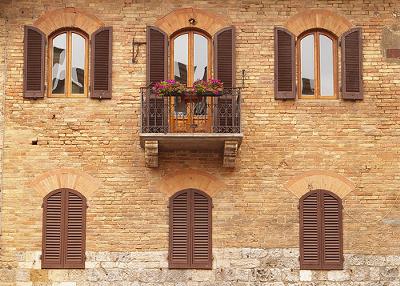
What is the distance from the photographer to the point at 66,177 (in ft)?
56.9

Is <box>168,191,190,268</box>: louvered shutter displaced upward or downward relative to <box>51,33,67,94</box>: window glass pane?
downward

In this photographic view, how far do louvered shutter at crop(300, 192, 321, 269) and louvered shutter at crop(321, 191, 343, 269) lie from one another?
122 mm

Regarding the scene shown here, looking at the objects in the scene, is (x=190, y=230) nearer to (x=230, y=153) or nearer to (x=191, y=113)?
(x=230, y=153)

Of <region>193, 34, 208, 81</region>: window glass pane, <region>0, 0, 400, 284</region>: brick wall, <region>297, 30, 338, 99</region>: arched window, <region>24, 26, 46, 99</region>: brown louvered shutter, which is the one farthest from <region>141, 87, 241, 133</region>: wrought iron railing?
<region>24, 26, 46, 99</region>: brown louvered shutter

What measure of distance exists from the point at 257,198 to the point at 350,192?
1.91 m

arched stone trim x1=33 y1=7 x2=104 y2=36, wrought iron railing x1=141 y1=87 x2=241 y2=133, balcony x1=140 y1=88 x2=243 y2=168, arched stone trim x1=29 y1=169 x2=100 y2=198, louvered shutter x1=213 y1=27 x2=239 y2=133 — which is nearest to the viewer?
balcony x1=140 y1=88 x2=243 y2=168

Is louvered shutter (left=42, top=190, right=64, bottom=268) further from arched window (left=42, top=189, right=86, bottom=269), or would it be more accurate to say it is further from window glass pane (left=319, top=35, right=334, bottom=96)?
window glass pane (left=319, top=35, right=334, bottom=96)

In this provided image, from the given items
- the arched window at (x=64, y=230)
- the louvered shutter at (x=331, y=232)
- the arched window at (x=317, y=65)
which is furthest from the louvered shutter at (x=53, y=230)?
the arched window at (x=317, y=65)

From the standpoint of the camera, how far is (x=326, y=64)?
58.8 feet

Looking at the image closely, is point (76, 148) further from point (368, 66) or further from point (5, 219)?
point (368, 66)

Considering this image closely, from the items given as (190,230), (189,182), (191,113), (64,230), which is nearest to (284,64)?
(191,113)

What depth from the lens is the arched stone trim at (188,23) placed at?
58.5 ft

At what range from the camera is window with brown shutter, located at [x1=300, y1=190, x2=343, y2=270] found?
17.1m

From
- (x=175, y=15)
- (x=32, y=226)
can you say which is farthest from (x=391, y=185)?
(x=32, y=226)
